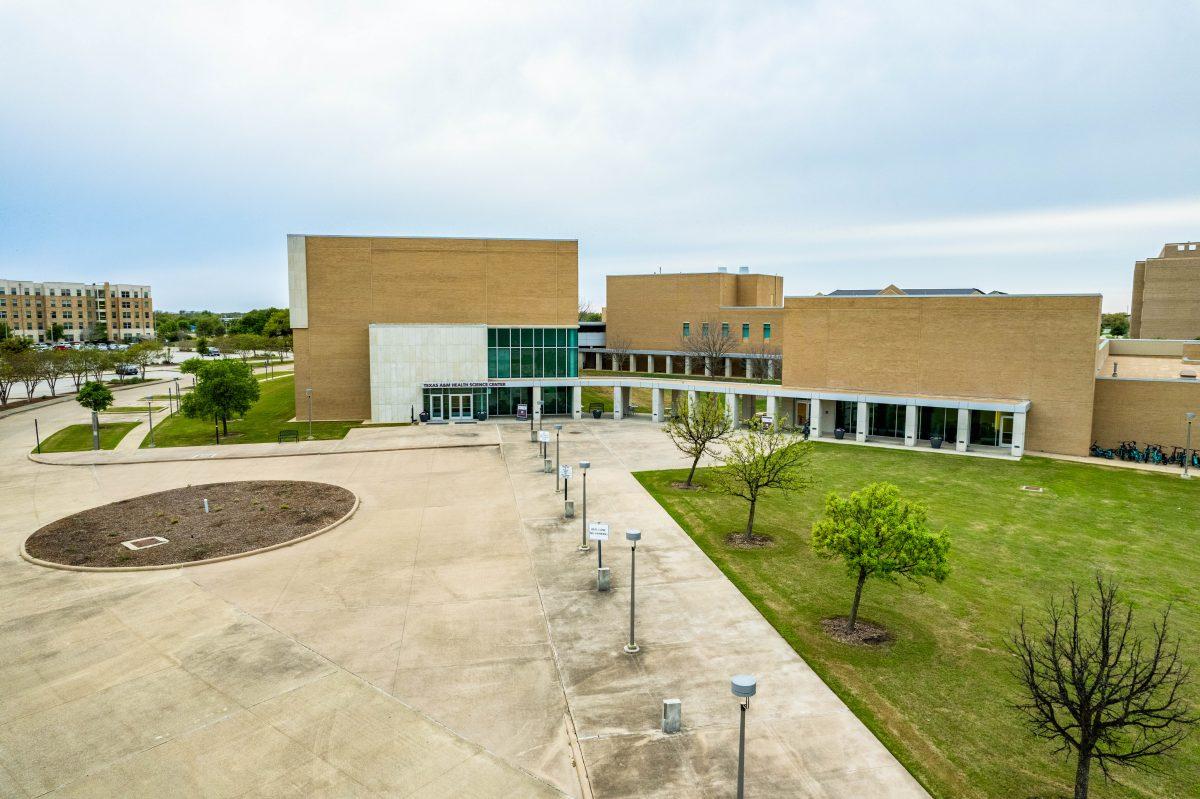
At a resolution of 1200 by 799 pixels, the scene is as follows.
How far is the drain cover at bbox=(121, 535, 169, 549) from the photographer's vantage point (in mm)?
22109

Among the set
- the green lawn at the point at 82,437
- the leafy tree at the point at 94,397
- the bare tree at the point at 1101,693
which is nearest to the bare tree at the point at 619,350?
the green lawn at the point at 82,437

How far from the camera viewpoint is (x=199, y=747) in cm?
1184

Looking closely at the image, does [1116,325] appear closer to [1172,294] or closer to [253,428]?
[1172,294]

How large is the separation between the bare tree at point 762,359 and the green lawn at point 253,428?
41.0m

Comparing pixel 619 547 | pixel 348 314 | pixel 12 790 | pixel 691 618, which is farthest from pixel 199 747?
pixel 348 314

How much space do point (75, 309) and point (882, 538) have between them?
19548 cm

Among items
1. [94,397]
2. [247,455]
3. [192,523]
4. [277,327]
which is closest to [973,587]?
[192,523]

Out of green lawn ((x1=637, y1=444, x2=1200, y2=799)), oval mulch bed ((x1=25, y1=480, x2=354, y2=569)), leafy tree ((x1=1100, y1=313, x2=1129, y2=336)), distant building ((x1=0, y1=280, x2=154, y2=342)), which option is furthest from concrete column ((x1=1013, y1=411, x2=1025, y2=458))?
distant building ((x1=0, y1=280, x2=154, y2=342))

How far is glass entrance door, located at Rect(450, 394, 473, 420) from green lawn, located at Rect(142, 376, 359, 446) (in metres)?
6.97

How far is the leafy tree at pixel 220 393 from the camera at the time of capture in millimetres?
40188

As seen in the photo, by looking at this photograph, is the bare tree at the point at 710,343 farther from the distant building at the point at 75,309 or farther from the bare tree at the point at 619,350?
the distant building at the point at 75,309

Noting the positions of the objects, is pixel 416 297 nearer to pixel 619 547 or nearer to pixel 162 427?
pixel 162 427

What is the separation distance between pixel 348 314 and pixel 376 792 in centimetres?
4415

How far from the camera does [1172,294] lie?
7956 cm
